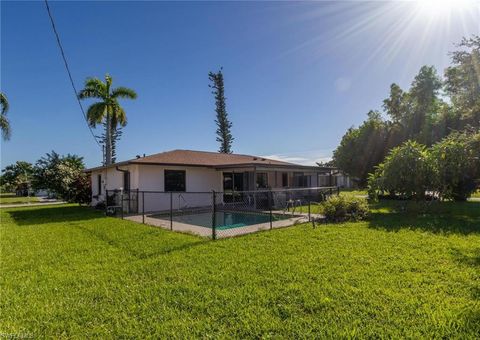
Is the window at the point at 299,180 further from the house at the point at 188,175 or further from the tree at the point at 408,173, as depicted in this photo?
the tree at the point at 408,173

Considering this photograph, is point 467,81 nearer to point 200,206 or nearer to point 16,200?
point 200,206

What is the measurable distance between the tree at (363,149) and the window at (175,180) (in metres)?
17.4

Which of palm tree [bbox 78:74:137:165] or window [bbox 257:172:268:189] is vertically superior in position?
palm tree [bbox 78:74:137:165]

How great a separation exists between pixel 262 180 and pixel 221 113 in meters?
21.5

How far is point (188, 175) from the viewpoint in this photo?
50.0ft

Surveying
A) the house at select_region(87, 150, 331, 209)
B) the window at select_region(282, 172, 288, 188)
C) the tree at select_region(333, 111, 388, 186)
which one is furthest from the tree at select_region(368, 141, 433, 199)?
the tree at select_region(333, 111, 388, 186)

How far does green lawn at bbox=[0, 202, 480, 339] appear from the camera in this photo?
2.93 meters

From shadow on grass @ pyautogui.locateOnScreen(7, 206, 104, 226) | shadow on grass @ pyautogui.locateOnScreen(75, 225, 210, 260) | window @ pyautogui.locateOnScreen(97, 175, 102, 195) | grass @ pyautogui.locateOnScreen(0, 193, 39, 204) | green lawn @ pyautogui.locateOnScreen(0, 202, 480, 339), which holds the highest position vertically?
window @ pyautogui.locateOnScreen(97, 175, 102, 195)

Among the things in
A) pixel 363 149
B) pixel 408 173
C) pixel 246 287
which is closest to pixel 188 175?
pixel 408 173

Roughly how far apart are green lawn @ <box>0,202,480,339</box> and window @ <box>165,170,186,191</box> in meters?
7.49

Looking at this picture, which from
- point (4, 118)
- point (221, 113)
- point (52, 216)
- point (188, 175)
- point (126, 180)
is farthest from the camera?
point (221, 113)

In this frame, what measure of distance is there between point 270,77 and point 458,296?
43.8ft

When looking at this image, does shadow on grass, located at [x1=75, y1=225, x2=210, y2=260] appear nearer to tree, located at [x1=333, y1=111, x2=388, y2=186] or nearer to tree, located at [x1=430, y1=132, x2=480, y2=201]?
tree, located at [x1=430, y1=132, x2=480, y2=201]

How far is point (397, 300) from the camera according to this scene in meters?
3.42
